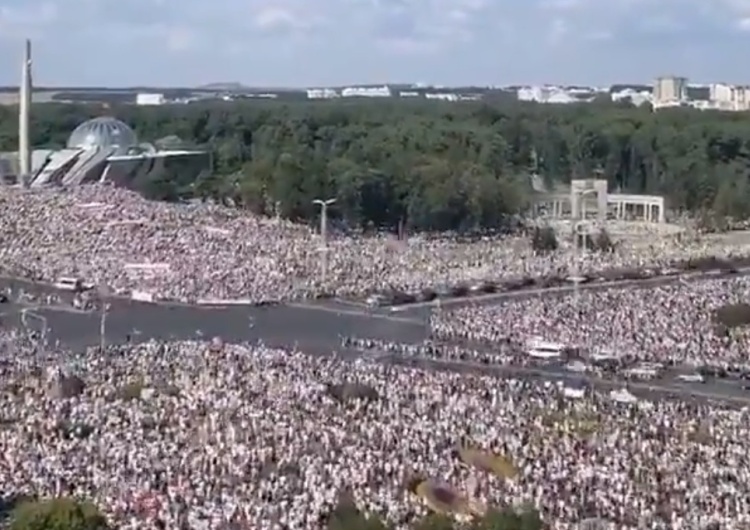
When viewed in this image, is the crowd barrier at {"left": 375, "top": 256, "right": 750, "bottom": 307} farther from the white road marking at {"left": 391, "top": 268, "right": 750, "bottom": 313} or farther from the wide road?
the wide road

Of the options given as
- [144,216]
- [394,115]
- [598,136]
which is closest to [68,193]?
[144,216]

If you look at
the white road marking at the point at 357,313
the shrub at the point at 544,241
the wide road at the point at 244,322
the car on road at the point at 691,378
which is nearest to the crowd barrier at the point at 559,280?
the wide road at the point at 244,322

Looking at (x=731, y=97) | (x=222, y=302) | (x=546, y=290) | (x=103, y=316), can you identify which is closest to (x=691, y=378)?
(x=546, y=290)

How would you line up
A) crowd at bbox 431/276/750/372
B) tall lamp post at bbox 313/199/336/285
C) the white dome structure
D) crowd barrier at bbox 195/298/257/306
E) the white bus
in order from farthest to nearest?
1. the white dome structure
2. tall lamp post at bbox 313/199/336/285
3. crowd barrier at bbox 195/298/257/306
4. crowd at bbox 431/276/750/372
5. the white bus

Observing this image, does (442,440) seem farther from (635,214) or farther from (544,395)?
(635,214)

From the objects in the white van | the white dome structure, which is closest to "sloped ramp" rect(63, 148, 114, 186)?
the white dome structure

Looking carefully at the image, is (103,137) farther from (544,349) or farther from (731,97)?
(731,97)
